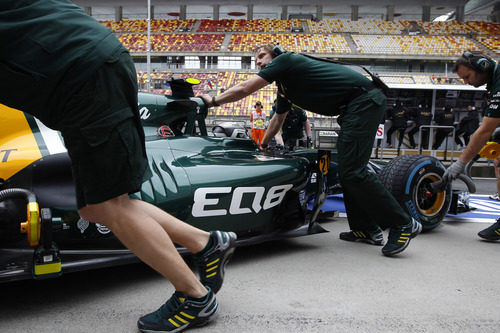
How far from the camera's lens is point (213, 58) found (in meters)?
30.2

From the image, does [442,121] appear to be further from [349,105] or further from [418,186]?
[349,105]

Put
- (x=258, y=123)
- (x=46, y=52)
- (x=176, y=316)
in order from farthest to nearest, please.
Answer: (x=258, y=123) → (x=176, y=316) → (x=46, y=52)

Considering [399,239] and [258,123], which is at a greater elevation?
[258,123]

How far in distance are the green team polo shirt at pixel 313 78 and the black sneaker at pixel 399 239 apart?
1.04 metres

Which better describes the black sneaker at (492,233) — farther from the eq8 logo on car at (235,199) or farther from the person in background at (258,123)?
the person in background at (258,123)

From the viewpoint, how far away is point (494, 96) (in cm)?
331

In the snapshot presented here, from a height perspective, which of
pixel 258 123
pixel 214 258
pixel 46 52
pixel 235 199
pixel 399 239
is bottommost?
pixel 399 239

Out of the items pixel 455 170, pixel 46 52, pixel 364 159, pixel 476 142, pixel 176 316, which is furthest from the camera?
pixel 455 170

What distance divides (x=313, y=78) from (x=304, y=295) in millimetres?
1573

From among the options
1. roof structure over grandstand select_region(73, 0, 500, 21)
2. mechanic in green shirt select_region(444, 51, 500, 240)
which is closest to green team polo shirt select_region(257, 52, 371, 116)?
mechanic in green shirt select_region(444, 51, 500, 240)

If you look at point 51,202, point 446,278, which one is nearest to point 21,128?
point 51,202

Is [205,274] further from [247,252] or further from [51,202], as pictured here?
[247,252]

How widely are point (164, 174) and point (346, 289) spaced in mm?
1257

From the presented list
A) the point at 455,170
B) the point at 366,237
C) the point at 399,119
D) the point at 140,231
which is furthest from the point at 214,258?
the point at 399,119
